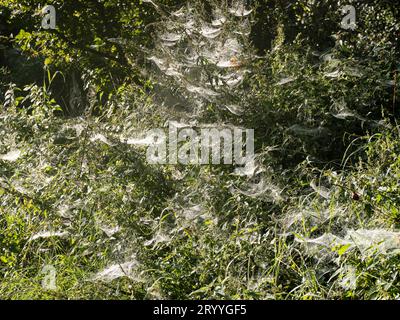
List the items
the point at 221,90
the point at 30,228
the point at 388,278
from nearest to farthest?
the point at 388,278
the point at 30,228
the point at 221,90

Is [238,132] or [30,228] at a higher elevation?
[238,132]

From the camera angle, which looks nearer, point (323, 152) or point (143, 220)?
point (143, 220)

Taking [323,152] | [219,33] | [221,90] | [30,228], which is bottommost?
[30,228]

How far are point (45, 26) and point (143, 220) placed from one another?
3.53 meters

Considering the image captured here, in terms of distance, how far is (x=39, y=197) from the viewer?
4.89m

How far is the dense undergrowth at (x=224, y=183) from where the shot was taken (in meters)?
3.74

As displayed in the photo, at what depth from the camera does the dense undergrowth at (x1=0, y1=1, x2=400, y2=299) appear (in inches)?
147

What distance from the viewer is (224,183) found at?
4613 mm

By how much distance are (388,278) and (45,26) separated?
507 cm

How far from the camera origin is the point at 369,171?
422cm

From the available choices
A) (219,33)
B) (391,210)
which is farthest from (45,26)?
(391,210)

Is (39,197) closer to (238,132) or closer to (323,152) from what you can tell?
(238,132)

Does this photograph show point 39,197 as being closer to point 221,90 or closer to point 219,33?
point 221,90
